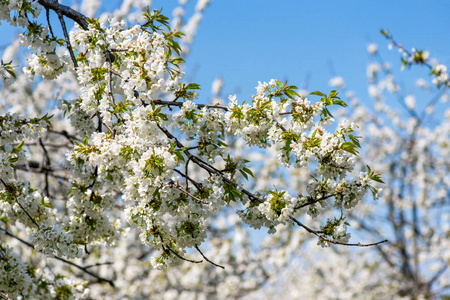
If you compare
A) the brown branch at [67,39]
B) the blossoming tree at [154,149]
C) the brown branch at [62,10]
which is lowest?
the blossoming tree at [154,149]

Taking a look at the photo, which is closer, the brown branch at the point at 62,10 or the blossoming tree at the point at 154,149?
the blossoming tree at the point at 154,149

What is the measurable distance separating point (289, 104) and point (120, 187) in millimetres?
1376

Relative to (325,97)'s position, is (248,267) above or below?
above

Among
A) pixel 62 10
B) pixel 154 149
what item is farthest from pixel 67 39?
pixel 154 149

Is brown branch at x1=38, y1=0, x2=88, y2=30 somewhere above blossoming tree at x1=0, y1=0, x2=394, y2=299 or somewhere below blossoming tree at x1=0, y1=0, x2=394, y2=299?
above

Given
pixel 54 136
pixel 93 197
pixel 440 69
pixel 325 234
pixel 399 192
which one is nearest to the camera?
pixel 325 234

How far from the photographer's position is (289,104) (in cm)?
290

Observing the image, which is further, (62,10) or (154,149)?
(62,10)

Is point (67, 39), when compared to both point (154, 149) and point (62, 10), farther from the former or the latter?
point (154, 149)

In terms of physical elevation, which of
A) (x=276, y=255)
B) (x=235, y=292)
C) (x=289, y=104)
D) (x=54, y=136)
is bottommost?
(x=289, y=104)

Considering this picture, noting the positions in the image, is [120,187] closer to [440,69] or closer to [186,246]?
[186,246]

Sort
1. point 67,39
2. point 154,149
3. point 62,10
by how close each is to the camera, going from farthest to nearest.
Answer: point 62,10 → point 67,39 → point 154,149

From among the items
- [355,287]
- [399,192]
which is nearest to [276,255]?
[399,192]

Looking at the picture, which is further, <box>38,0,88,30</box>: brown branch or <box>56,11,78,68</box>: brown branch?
<box>38,0,88,30</box>: brown branch
